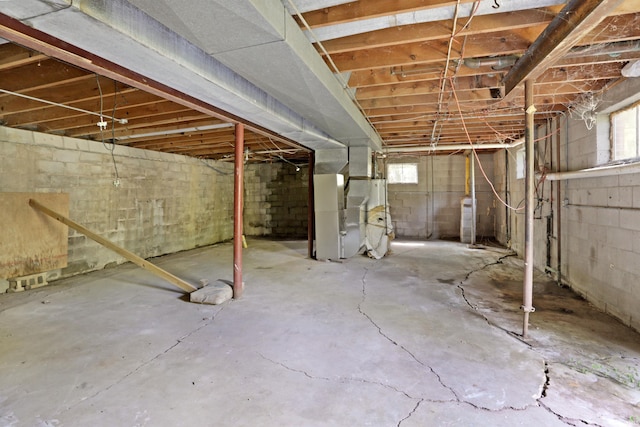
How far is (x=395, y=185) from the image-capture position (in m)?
8.36

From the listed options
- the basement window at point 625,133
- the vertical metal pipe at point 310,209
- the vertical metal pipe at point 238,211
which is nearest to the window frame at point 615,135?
the basement window at point 625,133

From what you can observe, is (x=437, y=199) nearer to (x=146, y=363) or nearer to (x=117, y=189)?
(x=117, y=189)

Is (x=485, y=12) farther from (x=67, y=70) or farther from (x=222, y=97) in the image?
(x=67, y=70)

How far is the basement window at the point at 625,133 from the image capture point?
2879 mm

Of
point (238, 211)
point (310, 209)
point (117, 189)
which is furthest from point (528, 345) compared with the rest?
point (117, 189)

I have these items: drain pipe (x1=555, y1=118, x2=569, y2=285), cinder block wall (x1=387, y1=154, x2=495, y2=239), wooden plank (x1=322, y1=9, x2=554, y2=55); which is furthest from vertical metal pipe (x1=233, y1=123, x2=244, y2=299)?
cinder block wall (x1=387, y1=154, x2=495, y2=239)

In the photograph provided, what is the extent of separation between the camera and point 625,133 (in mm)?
3033

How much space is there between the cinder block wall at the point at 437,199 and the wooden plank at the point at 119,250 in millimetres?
6102

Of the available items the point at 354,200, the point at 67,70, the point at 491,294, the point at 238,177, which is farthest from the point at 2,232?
the point at 491,294

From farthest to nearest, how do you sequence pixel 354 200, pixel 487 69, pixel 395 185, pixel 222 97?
1. pixel 395 185
2. pixel 354 200
3. pixel 487 69
4. pixel 222 97

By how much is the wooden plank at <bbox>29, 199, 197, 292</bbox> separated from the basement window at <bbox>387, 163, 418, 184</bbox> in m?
6.27

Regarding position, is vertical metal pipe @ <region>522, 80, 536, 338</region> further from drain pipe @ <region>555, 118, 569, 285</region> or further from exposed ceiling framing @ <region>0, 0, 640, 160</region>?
drain pipe @ <region>555, 118, 569, 285</region>

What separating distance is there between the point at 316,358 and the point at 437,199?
22.5 ft

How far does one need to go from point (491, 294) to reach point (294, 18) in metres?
3.47
